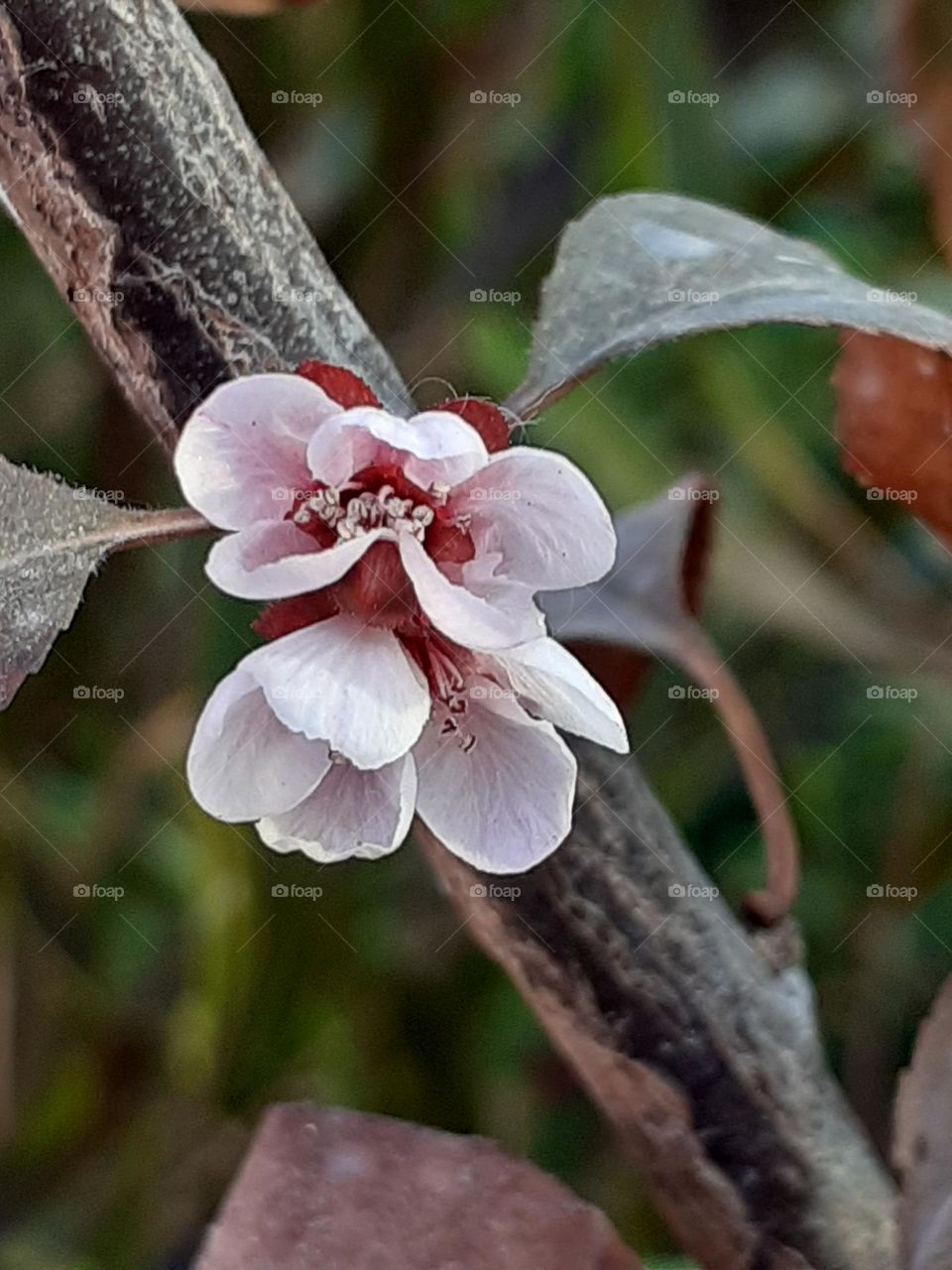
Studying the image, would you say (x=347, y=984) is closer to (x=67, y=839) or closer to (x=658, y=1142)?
(x=67, y=839)

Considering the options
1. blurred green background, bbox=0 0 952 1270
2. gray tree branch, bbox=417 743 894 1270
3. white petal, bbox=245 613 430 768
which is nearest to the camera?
white petal, bbox=245 613 430 768

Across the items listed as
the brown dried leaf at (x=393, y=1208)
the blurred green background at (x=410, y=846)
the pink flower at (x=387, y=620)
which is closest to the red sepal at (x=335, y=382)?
the pink flower at (x=387, y=620)

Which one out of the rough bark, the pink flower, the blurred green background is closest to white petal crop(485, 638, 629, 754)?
the pink flower

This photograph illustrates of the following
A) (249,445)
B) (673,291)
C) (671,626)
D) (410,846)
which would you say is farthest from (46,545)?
(410,846)

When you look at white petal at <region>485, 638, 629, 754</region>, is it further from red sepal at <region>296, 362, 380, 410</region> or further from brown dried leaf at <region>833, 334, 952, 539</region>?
brown dried leaf at <region>833, 334, 952, 539</region>

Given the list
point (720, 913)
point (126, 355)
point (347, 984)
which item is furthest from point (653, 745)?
point (126, 355)

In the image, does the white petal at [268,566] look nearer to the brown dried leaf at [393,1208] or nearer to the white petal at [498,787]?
the white petal at [498,787]
